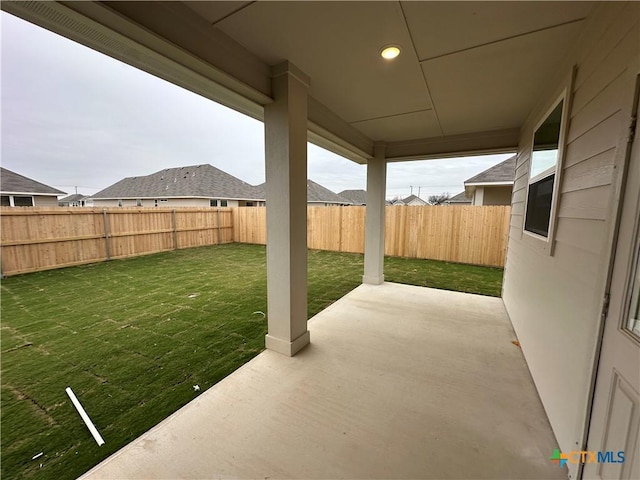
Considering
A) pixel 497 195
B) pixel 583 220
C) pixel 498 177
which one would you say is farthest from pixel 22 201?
pixel 497 195

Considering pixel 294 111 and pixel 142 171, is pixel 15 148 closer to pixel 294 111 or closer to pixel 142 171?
pixel 142 171

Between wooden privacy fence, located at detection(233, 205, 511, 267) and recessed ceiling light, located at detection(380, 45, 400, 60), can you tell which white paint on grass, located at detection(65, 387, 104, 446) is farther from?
wooden privacy fence, located at detection(233, 205, 511, 267)

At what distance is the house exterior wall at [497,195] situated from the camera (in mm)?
9227

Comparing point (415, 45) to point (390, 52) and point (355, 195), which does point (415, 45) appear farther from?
point (355, 195)

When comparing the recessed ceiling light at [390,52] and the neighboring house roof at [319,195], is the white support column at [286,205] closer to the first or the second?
the recessed ceiling light at [390,52]

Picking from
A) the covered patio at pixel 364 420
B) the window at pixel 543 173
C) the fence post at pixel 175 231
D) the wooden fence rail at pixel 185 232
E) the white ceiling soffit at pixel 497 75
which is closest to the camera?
the covered patio at pixel 364 420

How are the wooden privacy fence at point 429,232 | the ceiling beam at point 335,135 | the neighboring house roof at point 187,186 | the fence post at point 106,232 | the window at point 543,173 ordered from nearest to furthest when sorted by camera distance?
the window at point 543,173, the ceiling beam at point 335,135, the wooden privacy fence at point 429,232, the fence post at point 106,232, the neighboring house roof at point 187,186

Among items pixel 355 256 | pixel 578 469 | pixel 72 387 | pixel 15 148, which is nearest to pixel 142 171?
pixel 15 148

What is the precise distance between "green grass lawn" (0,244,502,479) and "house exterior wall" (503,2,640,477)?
7.72ft

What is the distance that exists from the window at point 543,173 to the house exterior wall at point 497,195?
25.5 feet

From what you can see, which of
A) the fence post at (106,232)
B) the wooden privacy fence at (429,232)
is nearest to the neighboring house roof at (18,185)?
the fence post at (106,232)

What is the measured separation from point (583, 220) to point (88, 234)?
29.5ft

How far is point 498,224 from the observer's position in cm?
630

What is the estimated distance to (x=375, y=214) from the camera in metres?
4.65
